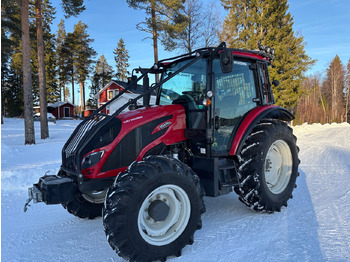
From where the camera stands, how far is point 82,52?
4297cm

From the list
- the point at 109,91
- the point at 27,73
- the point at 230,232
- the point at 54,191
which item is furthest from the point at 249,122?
the point at 109,91

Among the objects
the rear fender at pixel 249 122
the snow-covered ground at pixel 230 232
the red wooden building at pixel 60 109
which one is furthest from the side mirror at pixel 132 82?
the red wooden building at pixel 60 109

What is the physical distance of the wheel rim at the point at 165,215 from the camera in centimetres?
286

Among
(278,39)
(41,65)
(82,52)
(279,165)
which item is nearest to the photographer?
(279,165)

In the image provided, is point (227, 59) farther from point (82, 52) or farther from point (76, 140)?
point (82, 52)

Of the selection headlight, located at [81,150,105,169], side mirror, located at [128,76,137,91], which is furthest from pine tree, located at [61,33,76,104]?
headlight, located at [81,150,105,169]

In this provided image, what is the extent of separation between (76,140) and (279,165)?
3.27 meters

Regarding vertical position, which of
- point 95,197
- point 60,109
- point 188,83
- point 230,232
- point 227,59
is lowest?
point 230,232

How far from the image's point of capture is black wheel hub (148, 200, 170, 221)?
2889mm

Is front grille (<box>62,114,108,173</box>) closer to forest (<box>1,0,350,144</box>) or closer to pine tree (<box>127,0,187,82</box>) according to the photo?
forest (<box>1,0,350,144</box>)

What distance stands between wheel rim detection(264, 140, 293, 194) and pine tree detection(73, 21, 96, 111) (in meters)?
43.2

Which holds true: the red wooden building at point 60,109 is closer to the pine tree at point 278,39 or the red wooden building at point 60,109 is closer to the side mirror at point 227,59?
the pine tree at point 278,39

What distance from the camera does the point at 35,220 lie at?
13.0 ft

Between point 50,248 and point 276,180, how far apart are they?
3486 millimetres
